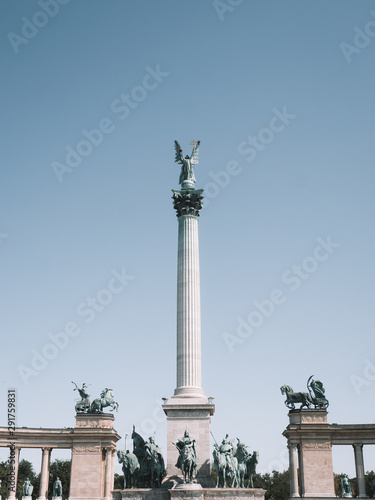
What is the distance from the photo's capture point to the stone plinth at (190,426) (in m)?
41.8

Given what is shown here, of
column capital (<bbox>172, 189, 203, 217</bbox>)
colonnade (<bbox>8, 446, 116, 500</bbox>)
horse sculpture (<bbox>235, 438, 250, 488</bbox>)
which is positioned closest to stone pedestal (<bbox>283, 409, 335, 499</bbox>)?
colonnade (<bbox>8, 446, 116, 500</bbox>)

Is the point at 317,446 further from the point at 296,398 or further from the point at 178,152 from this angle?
the point at 178,152

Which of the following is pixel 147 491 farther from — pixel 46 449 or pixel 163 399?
pixel 46 449

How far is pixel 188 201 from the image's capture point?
49188mm

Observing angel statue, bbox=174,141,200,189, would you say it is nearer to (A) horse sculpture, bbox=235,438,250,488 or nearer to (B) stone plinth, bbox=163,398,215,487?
(B) stone plinth, bbox=163,398,215,487

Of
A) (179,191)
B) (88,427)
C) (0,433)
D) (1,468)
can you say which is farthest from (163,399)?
(1,468)

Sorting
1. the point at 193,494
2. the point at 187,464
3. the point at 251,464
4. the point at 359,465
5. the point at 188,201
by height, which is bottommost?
the point at 193,494

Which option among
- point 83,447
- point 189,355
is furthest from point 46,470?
point 189,355

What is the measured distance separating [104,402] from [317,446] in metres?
25.5

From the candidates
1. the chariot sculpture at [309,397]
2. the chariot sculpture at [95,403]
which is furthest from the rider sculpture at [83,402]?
the chariot sculpture at [309,397]

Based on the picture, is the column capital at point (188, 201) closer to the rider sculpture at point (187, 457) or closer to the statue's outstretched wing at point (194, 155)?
the statue's outstretched wing at point (194, 155)

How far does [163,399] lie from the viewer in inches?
1714

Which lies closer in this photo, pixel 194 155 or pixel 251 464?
pixel 251 464

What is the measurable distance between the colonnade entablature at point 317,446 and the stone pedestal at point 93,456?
20898 millimetres
